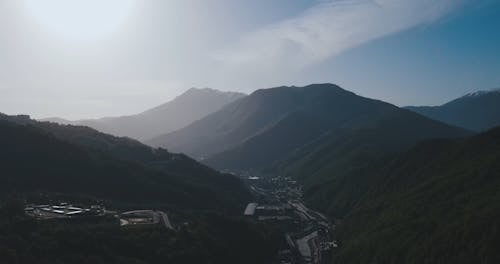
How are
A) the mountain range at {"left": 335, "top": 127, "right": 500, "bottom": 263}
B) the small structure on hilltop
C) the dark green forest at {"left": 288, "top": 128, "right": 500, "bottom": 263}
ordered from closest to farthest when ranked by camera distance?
the mountain range at {"left": 335, "top": 127, "right": 500, "bottom": 263}, the dark green forest at {"left": 288, "top": 128, "right": 500, "bottom": 263}, the small structure on hilltop

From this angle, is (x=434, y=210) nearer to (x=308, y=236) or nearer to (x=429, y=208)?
(x=429, y=208)

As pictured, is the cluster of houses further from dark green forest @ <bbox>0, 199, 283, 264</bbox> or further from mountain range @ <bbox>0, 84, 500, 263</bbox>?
mountain range @ <bbox>0, 84, 500, 263</bbox>

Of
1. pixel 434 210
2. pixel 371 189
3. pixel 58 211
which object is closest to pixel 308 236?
pixel 371 189

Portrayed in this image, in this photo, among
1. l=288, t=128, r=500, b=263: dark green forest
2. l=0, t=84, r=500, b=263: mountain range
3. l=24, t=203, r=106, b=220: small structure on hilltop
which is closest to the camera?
l=288, t=128, r=500, b=263: dark green forest

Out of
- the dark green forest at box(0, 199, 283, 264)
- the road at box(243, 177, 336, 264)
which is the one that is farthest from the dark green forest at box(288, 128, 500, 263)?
the dark green forest at box(0, 199, 283, 264)

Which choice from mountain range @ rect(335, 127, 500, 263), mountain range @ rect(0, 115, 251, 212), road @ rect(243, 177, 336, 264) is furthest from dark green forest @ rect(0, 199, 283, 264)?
mountain range @ rect(0, 115, 251, 212)

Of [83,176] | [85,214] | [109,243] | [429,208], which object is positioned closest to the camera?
[109,243]

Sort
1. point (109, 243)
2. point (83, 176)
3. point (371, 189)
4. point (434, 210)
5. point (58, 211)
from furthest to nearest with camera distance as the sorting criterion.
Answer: point (371, 189), point (83, 176), point (434, 210), point (58, 211), point (109, 243)

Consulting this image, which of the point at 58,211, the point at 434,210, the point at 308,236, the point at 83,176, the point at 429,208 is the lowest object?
the point at 308,236

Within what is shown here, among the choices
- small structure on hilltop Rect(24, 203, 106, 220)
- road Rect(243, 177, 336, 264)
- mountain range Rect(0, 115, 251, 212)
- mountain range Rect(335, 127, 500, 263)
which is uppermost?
mountain range Rect(0, 115, 251, 212)

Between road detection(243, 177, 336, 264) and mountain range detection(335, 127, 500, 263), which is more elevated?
mountain range detection(335, 127, 500, 263)

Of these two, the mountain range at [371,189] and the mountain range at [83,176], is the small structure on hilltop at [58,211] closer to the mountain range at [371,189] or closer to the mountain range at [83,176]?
the mountain range at [371,189]

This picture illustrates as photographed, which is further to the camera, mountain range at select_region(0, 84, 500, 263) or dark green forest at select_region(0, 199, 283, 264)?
mountain range at select_region(0, 84, 500, 263)
